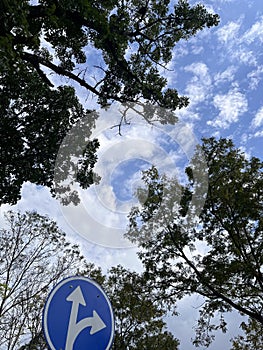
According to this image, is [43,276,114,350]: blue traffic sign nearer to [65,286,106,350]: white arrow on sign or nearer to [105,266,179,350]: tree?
[65,286,106,350]: white arrow on sign

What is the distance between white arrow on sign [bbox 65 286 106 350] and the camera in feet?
7.01

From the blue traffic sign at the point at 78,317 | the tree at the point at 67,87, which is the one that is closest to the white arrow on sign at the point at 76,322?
the blue traffic sign at the point at 78,317

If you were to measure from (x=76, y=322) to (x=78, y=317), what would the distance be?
1.4 inches

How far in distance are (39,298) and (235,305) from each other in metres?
10.0

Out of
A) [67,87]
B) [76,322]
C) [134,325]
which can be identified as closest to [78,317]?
[76,322]

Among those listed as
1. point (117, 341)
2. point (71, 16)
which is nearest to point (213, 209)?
point (71, 16)

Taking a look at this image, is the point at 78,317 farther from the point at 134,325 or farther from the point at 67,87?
the point at 134,325

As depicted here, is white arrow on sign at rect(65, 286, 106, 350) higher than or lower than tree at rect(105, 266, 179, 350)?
lower

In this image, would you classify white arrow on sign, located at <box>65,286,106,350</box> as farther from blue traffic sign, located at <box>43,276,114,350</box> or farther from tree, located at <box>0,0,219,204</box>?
tree, located at <box>0,0,219,204</box>

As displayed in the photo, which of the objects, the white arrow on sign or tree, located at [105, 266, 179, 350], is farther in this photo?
tree, located at [105, 266, 179, 350]

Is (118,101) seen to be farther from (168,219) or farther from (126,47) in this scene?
(168,219)

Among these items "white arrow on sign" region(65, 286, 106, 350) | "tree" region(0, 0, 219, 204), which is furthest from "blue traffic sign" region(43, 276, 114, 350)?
"tree" region(0, 0, 219, 204)

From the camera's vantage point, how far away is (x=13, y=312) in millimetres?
16453

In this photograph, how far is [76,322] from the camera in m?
2.20
